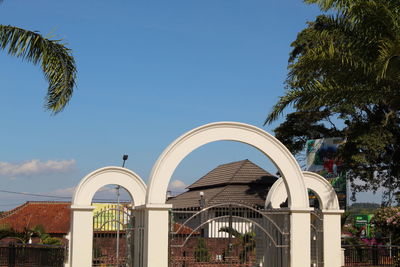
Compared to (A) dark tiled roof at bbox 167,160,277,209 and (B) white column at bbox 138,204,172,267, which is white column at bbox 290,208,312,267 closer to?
(B) white column at bbox 138,204,172,267

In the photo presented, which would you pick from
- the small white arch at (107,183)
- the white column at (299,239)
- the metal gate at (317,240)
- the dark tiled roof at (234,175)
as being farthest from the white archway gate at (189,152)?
the dark tiled roof at (234,175)

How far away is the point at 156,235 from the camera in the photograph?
15125 millimetres

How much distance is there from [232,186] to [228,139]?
2494 centimetres

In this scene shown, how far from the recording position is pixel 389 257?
1021 inches

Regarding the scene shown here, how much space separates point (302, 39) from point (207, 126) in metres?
21.3

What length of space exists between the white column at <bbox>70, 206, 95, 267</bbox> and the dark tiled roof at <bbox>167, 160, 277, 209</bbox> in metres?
18.9

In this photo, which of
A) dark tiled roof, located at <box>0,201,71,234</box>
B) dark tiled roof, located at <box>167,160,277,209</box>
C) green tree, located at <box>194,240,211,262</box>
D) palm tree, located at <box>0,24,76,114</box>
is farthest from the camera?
dark tiled roof, located at <box>0,201,71,234</box>

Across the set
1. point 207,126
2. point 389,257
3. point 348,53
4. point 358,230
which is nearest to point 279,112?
point 348,53

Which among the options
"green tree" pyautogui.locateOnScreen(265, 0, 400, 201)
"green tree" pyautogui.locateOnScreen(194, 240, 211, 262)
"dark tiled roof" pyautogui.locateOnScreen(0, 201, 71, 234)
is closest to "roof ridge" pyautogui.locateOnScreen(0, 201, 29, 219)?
"dark tiled roof" pyautogui.locateOnScreen(0, 201, 71, 234)

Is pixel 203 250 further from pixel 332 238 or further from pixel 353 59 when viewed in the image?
pixel 353 59

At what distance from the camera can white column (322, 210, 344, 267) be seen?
1805 centimetres

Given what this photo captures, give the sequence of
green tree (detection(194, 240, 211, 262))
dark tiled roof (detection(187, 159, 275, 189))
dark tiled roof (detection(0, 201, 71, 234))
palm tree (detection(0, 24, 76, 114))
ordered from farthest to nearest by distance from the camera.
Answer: dark tiled roof (detection(187, 159, 275, 189)), dark tiled roof (detection(0, 201, 71, 234)), green tree (detection(194, 240, 211, 262)), palm tree (detection(0, 24, 76, 114))

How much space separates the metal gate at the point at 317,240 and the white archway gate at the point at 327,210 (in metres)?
0.16

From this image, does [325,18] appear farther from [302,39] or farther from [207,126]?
[302,39]
